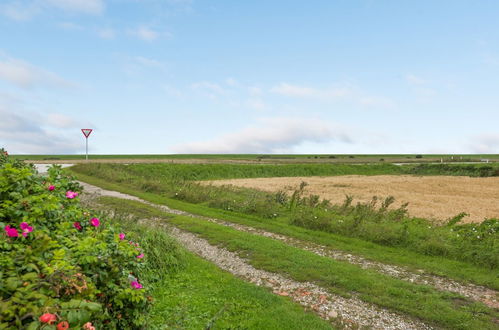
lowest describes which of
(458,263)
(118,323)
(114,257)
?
(458,263)

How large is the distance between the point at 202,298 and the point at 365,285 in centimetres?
441

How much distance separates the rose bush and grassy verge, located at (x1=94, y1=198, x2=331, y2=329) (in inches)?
44.0

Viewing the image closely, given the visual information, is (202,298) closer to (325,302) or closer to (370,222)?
(325,302)

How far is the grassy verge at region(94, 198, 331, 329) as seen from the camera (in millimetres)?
7258

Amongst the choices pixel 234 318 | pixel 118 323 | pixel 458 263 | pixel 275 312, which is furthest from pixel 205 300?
pixel 458 263

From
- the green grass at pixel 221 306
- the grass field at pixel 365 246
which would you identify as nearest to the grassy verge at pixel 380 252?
the grass field at pixel 365 246

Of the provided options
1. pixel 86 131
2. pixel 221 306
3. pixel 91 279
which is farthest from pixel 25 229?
pixel 86 131

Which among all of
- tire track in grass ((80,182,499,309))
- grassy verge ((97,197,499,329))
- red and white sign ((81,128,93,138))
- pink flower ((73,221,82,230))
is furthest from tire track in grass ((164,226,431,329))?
red and white sign ((81,128,93,138))

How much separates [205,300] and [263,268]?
9.67ft

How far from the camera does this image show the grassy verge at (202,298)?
7258 millimetres

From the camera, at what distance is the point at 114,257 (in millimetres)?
4816

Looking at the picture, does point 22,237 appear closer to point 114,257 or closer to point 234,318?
point 114,257

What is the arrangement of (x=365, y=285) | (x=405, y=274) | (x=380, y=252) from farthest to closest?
(x=380, y=252) → (x=405, y=274) → (x=365, y=285)

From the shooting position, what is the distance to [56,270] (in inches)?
141
